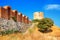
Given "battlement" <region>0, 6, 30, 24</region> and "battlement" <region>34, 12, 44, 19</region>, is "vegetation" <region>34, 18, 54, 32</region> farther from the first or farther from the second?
"battlement" <region>0, 6, 30, 24</region>

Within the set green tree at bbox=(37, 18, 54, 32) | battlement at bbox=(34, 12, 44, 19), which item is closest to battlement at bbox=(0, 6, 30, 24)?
green tree at bbox=(37, 18, 54, 32)

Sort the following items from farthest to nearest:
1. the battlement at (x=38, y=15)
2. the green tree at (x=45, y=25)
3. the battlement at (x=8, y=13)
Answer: the battlement at (x=38, y=15) → the green tree at (x=45, y=25) → the battlement at (x=8, y=13)

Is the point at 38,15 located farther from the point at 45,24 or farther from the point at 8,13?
the point at 8,13

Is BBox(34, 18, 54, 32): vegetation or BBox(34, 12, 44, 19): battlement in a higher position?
BBox(34, 12, 44, 19): battlement

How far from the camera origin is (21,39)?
9.10 m

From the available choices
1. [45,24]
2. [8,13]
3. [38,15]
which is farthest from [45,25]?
[8,13]

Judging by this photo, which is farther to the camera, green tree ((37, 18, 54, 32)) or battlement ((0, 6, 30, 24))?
green tree ((37, 18, 54, 32))

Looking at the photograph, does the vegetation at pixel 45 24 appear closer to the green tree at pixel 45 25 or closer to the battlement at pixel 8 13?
the green tree at pixel 45 25

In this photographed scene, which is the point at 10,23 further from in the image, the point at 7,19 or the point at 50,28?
the point at 50,28

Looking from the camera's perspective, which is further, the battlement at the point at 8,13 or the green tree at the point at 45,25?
the green tree at the point at 45,25

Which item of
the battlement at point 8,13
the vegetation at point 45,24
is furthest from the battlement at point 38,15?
the battlement at point 8,13

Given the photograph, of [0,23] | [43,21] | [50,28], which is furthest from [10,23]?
[50,28]

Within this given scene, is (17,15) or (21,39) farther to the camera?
(17,15)

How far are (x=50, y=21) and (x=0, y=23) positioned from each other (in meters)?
15.5
